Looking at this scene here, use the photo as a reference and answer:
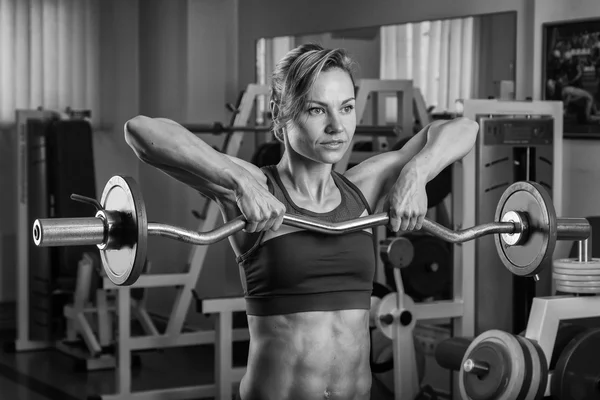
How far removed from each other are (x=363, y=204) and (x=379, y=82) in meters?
2.68

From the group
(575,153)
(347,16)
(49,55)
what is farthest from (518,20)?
(49,55)

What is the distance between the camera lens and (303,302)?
138 centimetres

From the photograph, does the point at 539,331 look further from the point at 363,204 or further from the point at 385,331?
the point at 363,204

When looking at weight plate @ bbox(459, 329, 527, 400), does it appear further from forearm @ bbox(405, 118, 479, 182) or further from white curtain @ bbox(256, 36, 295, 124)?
white curtain @ bbox(256, 36, 295, 124)

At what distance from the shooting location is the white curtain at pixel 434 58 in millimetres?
4125

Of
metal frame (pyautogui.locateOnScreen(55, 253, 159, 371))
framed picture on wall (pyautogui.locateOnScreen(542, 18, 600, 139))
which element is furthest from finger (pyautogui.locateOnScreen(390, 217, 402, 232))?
metal frame (pyautogui.locateOnScreen(55, 253, 159, 371))

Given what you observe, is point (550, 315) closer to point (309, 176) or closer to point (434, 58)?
point (309, 176)

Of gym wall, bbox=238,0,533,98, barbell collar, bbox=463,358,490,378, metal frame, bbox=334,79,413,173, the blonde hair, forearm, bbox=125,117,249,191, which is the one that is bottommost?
barbell collar, bbox=463,358,490,378

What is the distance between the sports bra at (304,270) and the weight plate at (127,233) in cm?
26

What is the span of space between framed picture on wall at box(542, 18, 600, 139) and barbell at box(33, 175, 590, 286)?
2.35 m

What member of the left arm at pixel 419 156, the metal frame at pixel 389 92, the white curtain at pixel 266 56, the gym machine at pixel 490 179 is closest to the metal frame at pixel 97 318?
the white curtain at pixel 266 56

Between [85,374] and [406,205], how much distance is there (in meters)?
3.83

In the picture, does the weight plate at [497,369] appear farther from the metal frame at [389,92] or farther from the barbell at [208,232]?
the barbell at [208,232]

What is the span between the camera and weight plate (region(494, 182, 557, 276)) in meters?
1.33
